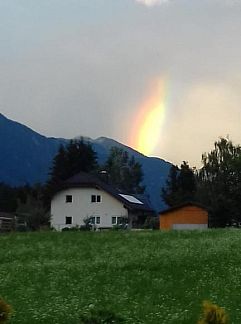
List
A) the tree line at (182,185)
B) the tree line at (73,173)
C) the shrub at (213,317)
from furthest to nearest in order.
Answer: the tree line at (73,173) → the tree line at (182,185) → the shrub at (213,317)

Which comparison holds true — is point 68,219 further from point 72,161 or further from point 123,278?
point 123,278

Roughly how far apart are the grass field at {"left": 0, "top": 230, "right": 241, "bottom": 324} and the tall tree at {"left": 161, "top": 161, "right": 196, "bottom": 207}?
63.4m

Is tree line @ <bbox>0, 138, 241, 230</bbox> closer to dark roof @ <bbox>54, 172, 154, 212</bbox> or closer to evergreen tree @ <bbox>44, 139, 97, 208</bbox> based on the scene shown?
evergreen tree @ <bbox>44, 139, 97, 208</bbox>

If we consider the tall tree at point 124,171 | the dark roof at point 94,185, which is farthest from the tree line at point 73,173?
the dark roof at point 94,185

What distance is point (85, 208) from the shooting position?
264 feet

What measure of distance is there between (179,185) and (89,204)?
71.7 ft

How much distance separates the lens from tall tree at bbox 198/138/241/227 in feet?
252

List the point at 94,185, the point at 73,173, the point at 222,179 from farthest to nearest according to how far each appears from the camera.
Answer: the point at 73,173
the point at 222,179
the point at 94,185

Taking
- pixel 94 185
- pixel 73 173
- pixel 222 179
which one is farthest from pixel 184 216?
pixel 73 173

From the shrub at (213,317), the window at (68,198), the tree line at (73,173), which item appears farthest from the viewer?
the tree line at (73,173)

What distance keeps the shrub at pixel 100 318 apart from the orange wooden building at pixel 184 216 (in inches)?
2029

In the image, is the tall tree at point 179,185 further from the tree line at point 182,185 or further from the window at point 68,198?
the window at point 68,198

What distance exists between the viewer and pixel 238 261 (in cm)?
2173

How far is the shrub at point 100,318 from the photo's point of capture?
36.1 feet
